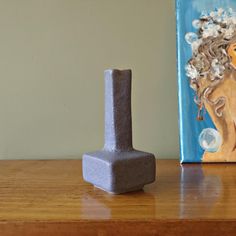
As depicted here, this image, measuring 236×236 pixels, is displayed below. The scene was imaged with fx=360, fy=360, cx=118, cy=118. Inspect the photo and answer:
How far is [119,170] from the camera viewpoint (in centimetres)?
60

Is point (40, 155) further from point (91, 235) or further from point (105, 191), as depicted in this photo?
point (91, 235)

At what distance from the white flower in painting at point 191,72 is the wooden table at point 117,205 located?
0.69 ft

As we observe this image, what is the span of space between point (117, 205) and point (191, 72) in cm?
41

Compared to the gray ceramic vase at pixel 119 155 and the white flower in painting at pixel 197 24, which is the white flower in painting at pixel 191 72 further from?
the gray ceramic vase at pixel 119 155

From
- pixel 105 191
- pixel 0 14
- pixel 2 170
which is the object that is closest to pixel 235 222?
pixel 105 191

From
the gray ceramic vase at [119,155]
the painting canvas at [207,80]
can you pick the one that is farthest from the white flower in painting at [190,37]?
the gray ceramic vase at [119,155]

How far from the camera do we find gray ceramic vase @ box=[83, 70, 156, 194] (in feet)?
1.99

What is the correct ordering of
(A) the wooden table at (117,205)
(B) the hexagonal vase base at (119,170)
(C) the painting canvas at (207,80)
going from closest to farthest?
(A) the wooden table at (117,205) → (B) the hexagonal vase base at (119,170) → (C) the painting canvas at (207,80)

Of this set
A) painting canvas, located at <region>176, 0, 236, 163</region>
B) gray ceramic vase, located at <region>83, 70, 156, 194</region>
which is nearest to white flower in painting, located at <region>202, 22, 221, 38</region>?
painting canvas, located at <region>176, 0, 236, 163</region>

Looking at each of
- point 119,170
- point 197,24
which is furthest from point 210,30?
point 119,170

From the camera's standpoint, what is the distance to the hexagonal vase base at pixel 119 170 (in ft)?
1.96

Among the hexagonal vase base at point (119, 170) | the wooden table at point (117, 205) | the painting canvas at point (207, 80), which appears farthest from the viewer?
the painting canvas at point (207, 80)

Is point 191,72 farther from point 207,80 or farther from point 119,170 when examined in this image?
point 119,170

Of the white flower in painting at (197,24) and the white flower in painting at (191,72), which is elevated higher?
the white flower in painting at (197,24)
